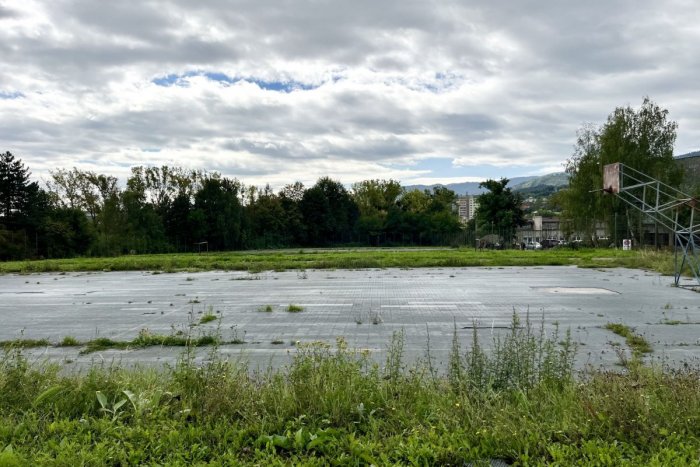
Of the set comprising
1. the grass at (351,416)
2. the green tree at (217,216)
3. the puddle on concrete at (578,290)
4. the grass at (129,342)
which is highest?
the green tree at (217,216)

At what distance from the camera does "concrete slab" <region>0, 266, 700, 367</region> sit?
7262mm

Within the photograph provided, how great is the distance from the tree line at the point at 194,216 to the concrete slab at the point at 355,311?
28164mm

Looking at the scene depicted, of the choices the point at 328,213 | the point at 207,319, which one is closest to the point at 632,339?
the point at 207,319

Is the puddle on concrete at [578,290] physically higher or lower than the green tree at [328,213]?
lower

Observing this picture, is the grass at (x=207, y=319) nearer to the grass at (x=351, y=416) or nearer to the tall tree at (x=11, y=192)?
the grass at (x=351, y=416)

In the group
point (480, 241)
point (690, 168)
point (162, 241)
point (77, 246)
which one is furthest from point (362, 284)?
point (690, 168)

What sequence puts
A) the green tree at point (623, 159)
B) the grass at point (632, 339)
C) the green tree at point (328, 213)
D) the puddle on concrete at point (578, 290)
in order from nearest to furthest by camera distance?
the grass at point (632, 339) → the puddle on concrete at point (578, 290) → the green tree at point (623, 159) → the green tree at point (328, 213)

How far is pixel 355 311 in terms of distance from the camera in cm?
1034

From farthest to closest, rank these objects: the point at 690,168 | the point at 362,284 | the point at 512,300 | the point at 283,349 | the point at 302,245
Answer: the point at 302,245
the point at 690,168
the point at 362,284
the point at 512,300
the point at 283,349

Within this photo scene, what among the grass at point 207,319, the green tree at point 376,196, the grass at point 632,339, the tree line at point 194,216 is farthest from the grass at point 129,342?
the green tree at point 376,196

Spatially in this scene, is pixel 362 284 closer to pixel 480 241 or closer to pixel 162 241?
pixel 480 241

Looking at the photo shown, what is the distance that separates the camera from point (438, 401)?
165 inches

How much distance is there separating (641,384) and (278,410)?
118 inches

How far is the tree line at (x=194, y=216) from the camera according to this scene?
139ft
